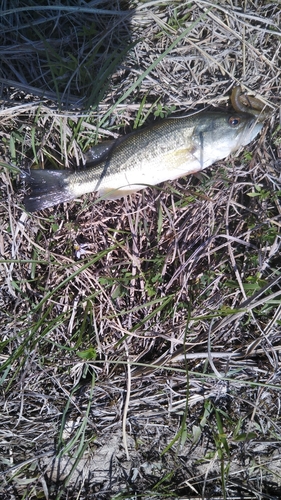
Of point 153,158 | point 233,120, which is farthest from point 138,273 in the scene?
point 233,120

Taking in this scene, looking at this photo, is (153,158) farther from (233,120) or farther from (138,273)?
(138,273)

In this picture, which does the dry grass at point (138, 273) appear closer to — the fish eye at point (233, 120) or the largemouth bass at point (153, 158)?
the largemouth bass at point (153, 158)

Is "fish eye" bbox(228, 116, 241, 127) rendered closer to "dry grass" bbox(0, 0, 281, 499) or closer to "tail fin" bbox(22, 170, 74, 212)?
"dry grass" bbox(0, 0, 281, 499)

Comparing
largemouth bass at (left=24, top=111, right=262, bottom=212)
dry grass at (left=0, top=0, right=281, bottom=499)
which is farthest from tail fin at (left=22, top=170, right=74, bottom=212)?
dry grass at (left=0, top=0, right=281, bottom=499)

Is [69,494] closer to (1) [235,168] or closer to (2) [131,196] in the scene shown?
(2) [131,196]

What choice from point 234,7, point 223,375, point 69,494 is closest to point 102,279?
point 223,375

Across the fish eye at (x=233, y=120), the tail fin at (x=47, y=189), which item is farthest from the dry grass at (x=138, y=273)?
the fish eye at (x=233, y=120)
